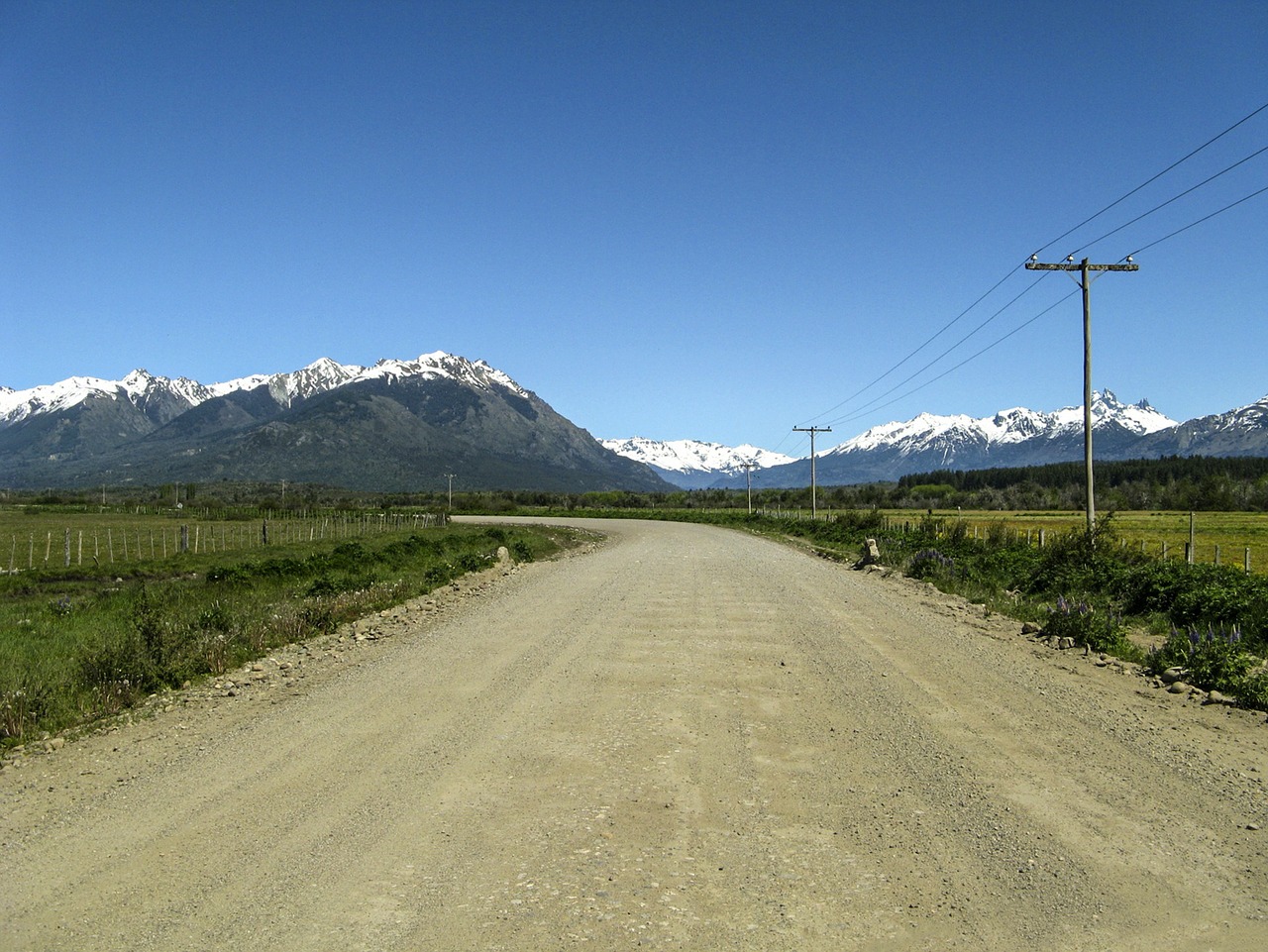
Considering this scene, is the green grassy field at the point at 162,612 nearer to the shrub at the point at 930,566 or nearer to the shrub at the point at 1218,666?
the shrub at the point at 1218,666

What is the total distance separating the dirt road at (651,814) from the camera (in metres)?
4.23

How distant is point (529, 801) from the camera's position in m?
5.80

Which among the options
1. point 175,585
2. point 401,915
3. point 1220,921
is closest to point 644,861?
point 401,915

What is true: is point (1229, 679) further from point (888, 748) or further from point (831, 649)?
point (888, 748)

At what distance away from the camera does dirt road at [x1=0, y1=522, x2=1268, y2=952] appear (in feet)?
13.9

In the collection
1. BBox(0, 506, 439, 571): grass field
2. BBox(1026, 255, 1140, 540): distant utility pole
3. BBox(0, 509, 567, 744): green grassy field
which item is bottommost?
BBox(0, 506, 439, 571): grass field

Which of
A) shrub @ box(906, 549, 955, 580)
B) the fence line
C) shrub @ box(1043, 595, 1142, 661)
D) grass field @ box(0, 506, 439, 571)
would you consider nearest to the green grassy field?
grass field @ box(0, 506, 439, 571)

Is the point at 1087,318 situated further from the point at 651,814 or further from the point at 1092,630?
the point at 651,814

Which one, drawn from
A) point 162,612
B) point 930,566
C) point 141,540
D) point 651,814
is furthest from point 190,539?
point 651,814

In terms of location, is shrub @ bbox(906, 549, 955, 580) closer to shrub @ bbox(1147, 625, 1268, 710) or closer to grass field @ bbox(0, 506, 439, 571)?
shrub @ bbox(1147, 625, 1268, 710)

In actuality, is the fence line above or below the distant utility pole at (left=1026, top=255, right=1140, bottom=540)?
below

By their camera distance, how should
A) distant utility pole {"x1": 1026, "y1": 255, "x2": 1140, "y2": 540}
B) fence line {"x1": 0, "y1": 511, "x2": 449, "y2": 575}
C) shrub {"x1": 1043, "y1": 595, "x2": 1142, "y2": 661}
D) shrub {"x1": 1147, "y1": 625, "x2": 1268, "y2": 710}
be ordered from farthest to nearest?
1. fence line {"x1": 0, "y1": 511, "x2": 449, "y2": 575}
2. distant utility pole {"x1": 1026, "y1": 255, "x2": 1140, "y2": 540}
3. shrub {"x1": 1043, "y1": 595, "x2": 1142, "y2": 661}
4. shrub {"x1": 1147, "y1": 625, "x2": 1268, "y2": 710}

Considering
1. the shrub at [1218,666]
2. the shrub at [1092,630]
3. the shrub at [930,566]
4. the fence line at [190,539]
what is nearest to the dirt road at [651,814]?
the shrub at [1218,666]

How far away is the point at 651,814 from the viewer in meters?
5.56
